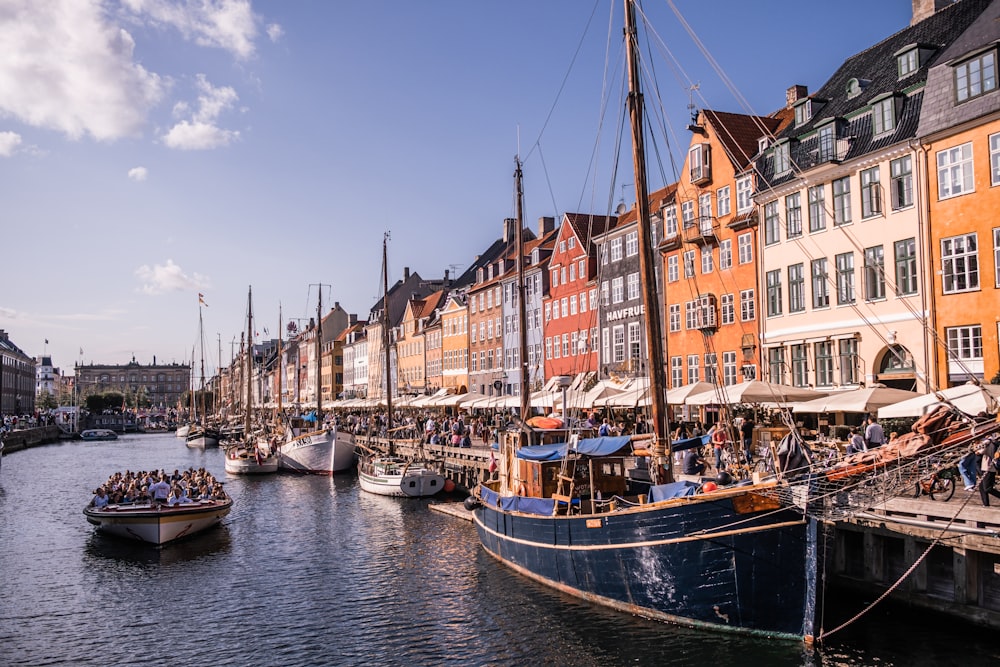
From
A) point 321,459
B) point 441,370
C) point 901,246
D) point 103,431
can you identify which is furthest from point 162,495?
point 103,431

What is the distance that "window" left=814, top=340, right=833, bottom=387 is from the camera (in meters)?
36.3

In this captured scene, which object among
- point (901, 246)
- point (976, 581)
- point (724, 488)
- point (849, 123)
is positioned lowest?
point (976, 581)

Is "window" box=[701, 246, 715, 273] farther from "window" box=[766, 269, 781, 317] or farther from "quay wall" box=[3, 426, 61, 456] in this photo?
"quay wall" box=[3, 426, 61, 456]

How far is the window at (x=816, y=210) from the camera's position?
121 ft

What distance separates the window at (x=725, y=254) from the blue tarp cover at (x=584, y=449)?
22.1 m

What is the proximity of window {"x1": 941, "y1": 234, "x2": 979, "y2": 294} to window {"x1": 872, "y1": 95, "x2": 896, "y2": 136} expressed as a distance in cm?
582

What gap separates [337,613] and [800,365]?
2509 centimetres

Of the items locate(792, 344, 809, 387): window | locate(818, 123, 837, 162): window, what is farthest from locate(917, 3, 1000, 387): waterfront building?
locate(792, 344, 809, 387): window

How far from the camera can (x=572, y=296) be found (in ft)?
203

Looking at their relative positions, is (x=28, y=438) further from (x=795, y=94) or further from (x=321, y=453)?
(x=795, y=94)

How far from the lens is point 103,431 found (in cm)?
13500

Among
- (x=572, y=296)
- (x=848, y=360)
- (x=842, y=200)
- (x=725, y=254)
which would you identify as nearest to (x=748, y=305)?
(x=725, y=254)

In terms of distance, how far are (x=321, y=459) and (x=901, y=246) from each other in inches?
1685

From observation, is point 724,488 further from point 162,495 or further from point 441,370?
point 441,370
